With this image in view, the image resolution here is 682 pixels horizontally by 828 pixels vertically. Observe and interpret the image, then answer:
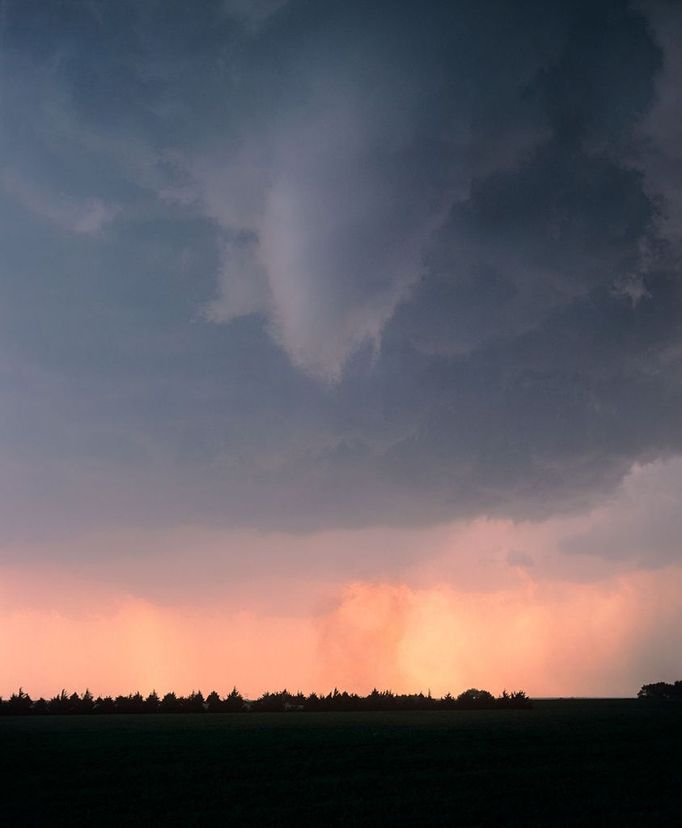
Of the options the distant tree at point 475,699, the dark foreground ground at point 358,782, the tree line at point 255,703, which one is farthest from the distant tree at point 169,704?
the dark foreground ground at point 358,782

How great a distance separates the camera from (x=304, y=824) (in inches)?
883

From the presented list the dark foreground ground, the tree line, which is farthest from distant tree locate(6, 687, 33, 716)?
the dark foreground ground

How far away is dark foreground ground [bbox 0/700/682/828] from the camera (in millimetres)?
23578

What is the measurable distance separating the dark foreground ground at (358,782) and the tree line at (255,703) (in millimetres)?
90654

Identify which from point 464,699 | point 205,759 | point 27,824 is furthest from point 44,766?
point 464,699

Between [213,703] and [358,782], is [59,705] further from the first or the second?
[358,782]

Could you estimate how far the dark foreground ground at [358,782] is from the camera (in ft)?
77.4

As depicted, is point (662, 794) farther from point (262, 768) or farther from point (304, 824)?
point (262, 768)

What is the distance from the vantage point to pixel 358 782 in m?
30.4

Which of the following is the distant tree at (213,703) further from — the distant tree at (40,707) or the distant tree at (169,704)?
the distant tree at (40,707)

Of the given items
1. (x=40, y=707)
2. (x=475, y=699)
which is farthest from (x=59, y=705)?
(x=475, y=699)

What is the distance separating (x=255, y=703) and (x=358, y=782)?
124 meters

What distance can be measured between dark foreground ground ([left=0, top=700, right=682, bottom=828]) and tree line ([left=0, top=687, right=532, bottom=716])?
9065 cm

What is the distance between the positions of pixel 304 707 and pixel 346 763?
11648 centimetres
